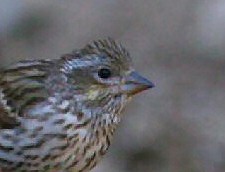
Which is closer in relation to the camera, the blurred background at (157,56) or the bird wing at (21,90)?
the bird wing at (21,90)

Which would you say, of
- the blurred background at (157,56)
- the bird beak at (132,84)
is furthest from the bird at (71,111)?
the blurred background at (157,56)

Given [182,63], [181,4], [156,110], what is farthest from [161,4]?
[156,110]

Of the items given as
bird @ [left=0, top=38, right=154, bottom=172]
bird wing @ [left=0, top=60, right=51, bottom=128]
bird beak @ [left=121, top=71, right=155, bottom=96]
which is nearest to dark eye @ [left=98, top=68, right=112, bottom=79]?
bird @ [left=0, top=38, right=154, bottom=172]

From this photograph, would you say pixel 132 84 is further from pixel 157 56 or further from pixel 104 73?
pixel 157 56

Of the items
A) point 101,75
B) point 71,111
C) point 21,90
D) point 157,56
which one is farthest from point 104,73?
point 157,56

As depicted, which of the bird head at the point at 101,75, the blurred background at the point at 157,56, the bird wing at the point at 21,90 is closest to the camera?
the bird head at the point at 101,75

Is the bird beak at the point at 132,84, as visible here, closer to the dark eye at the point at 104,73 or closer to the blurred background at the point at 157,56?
the dark eye at the point at 104,73
